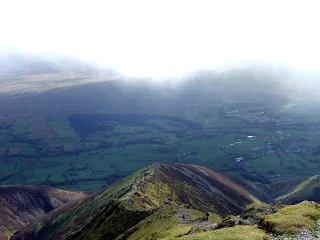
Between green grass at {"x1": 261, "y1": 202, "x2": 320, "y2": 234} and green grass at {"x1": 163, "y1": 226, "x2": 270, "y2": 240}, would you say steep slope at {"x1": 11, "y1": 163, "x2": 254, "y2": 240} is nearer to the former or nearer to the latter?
green grass at {"x1": 261, "y1": 202, "x2": 320, "y2": 234}

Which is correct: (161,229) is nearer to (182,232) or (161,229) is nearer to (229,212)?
(182,232)

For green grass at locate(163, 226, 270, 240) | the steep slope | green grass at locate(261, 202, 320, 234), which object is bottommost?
the steep slope

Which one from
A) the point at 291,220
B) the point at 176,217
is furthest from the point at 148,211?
the point at 291,220

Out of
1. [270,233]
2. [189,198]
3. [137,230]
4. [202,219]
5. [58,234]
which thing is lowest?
[58,234]

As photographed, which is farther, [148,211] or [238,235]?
[148,211]

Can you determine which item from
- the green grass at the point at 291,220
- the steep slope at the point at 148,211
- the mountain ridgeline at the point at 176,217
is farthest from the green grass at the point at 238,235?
the steep slope at the point at 148,211

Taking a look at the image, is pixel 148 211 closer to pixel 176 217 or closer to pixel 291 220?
pixel 176 217

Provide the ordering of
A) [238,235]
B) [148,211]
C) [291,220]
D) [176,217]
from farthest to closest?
[148,211], [176,217], [291,220], [238,235]

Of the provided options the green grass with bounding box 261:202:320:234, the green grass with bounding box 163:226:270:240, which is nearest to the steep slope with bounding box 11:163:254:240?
the green grass with bounding box 261:202:320:234

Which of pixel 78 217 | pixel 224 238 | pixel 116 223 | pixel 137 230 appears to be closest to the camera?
pixel 224 238

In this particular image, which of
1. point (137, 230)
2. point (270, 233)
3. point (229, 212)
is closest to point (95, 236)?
point (137, 230)

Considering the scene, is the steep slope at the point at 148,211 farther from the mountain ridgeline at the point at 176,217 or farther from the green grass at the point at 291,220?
the green grass at the point at 291,220
